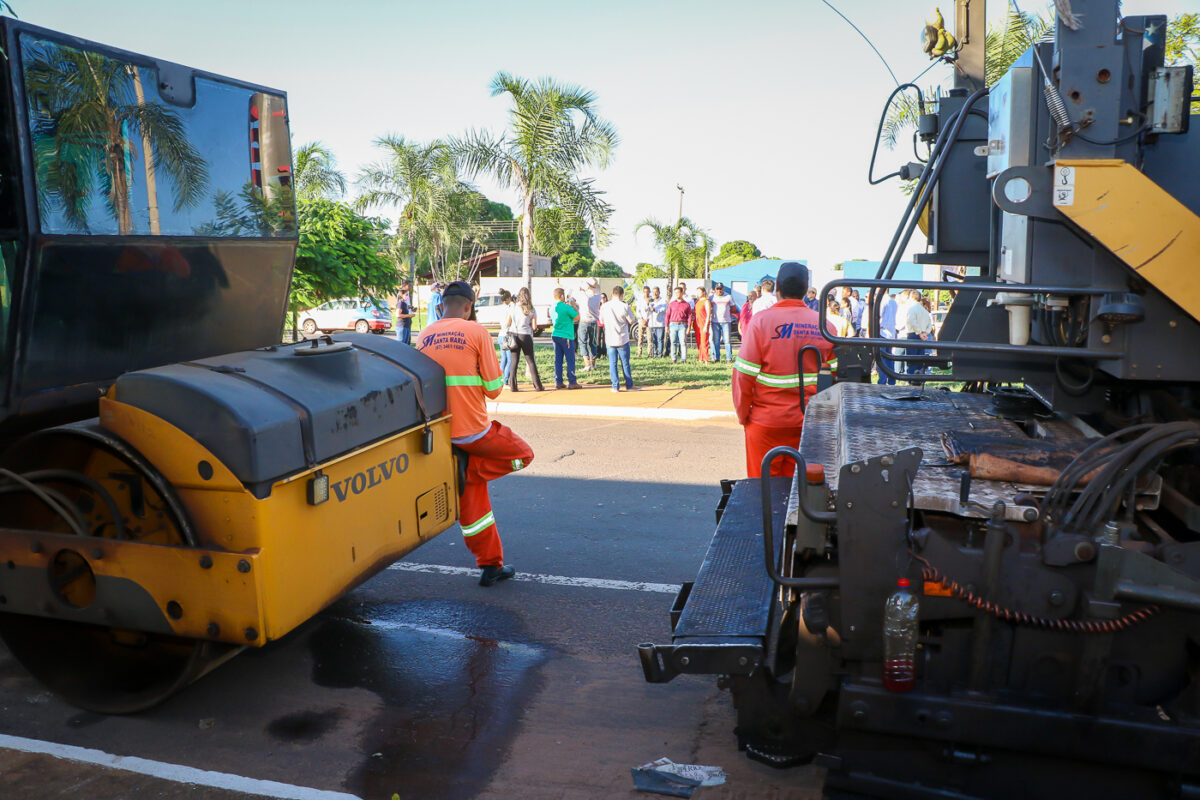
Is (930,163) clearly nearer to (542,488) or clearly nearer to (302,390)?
(302,390)

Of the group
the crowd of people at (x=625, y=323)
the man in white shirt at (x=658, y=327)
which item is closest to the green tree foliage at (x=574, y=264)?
the man in white shirt at (x=658, y=327)

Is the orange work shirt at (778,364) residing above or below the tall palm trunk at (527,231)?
below

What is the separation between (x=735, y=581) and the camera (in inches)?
131

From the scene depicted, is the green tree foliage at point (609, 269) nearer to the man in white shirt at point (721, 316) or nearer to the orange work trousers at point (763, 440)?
the man in white shirt at point (721, 316)

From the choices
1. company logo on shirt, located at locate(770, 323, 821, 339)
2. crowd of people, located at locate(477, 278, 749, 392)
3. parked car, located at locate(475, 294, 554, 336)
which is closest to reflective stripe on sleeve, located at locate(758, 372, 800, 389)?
company logo on shirt, located at locate(770, 323, 821, 339)

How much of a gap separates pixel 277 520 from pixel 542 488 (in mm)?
4529

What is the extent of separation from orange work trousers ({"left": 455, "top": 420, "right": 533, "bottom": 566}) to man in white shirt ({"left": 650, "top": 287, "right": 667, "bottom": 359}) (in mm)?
16333

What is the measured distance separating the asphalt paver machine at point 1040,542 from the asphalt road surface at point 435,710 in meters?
0.66

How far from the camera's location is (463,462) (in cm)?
515

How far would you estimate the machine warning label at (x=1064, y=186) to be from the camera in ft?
Answer: 9.13

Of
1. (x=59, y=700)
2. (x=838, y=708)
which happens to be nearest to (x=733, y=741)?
(x=838, y=708)

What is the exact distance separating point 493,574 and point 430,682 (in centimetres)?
127

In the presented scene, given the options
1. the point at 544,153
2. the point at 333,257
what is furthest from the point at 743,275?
the point at 333,257

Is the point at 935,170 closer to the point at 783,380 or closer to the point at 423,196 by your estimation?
the point at 783,380
